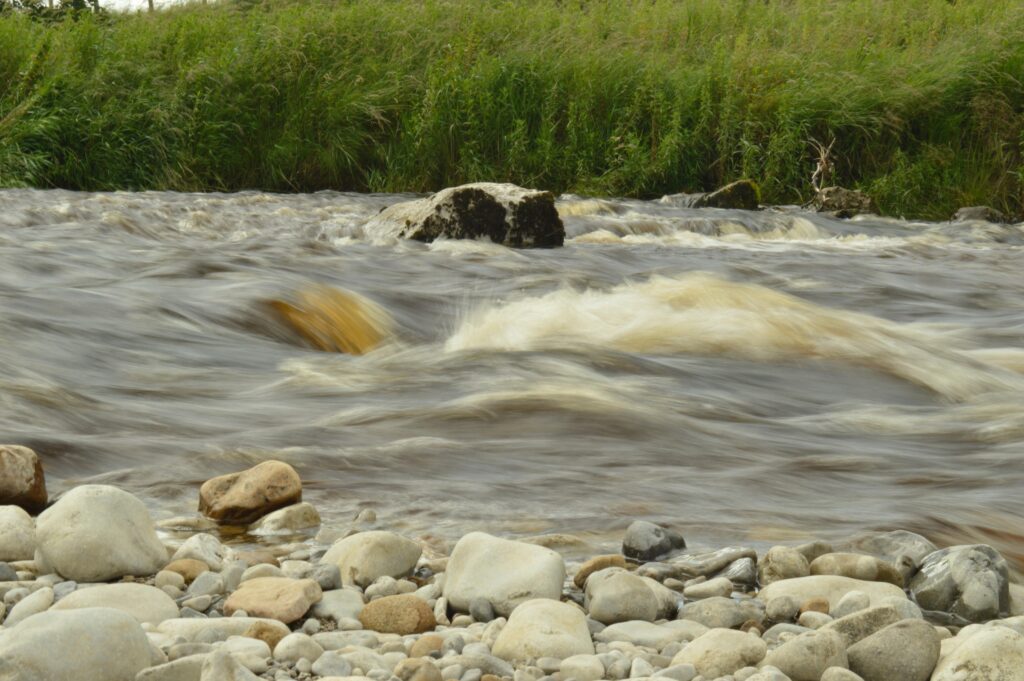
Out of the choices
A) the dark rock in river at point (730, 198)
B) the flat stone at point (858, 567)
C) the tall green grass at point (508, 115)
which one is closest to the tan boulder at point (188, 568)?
the flat stone at point (858, 567)

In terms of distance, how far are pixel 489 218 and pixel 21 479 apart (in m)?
5.87

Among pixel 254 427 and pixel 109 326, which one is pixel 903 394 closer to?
pixel 254 427

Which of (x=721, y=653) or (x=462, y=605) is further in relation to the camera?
(x=462, y=605)

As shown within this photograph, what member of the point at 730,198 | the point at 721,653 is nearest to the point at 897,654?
the point at 721,653

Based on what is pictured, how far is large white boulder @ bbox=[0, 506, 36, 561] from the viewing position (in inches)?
84.5

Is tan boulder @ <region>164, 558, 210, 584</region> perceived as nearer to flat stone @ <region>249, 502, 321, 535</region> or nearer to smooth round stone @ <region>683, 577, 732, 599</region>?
flat stone @ <region>249, 502, 321, 535</region>

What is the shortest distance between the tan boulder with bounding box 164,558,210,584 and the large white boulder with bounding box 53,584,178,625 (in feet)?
0.60

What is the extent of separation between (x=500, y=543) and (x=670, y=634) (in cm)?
35

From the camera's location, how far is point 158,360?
4.18m

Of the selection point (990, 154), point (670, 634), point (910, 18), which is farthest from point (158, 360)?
point (910, 18)

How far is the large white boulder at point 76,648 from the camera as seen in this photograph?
1.57 meters

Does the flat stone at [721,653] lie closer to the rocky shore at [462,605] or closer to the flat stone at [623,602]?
the rocky shore at [462,605]

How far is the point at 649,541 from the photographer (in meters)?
2.29

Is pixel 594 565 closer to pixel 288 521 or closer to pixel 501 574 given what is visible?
pixel 501 574
